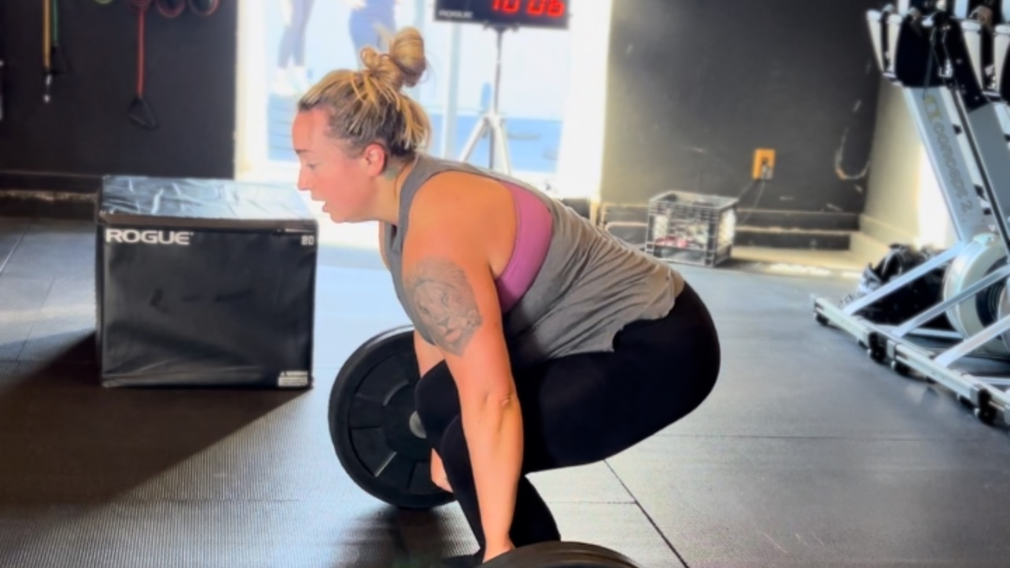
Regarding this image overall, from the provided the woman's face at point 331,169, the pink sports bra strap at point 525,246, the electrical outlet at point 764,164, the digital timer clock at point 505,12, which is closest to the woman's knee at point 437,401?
the pink sports bra strap at point 525,246

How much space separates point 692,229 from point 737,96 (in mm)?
765

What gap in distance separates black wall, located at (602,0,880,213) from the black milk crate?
0.29 metres

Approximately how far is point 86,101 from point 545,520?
4.08m

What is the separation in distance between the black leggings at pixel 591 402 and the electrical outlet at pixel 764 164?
3.91 metres

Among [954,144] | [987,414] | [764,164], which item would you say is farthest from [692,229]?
[987,414]

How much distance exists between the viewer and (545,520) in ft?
5.57

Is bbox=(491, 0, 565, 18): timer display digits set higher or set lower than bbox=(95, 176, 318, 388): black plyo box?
higher

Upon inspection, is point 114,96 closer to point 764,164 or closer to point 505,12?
point 505,12

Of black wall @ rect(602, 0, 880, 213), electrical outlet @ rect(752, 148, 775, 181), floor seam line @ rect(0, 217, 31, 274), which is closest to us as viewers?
floor seam line @ rect(0, 217, 31, 274)

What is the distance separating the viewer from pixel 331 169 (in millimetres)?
1606

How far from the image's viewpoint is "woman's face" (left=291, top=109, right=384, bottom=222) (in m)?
1.60

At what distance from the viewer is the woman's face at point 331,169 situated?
160 cm

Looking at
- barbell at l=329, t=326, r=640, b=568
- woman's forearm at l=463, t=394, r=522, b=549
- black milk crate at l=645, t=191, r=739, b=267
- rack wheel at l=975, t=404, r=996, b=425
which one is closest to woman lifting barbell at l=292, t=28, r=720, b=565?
woman's forearm at l=463, t=394, r=522, b=549

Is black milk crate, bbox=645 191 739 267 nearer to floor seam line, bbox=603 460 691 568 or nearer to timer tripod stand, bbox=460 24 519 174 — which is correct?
timer tripod stand, bbox=460 24 519 174
